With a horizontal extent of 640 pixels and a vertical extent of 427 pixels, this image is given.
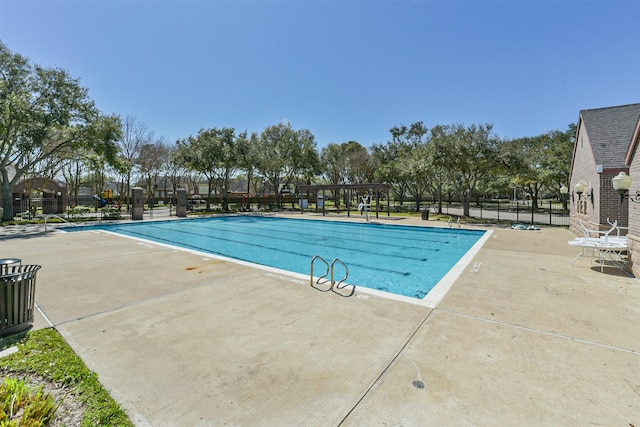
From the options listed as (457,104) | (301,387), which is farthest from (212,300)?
(457,104)

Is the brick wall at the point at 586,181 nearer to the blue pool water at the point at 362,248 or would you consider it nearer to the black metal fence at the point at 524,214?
the black metal fence at the point at 524,214

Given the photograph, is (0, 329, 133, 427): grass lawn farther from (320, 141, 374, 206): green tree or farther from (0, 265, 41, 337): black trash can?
(320, 141, 374, 206): green tree

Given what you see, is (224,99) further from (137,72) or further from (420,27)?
(420,27)

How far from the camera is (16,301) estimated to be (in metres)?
3.75

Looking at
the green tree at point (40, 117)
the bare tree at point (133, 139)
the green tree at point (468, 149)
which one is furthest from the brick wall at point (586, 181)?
the bare tree at point (133, 139)

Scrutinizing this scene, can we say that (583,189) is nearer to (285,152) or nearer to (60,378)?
(60,378)

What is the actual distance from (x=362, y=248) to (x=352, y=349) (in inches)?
351

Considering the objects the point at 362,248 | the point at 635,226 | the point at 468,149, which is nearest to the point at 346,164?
the point at 468,149

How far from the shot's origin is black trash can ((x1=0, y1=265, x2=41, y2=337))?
3.65m

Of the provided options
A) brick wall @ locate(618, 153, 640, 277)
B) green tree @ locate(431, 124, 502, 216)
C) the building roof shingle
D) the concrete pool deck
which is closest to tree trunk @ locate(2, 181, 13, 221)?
the concrete pool deck

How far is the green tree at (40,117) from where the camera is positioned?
645 inches

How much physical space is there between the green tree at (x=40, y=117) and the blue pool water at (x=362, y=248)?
19.0ft

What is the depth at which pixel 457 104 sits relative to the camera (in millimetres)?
25125

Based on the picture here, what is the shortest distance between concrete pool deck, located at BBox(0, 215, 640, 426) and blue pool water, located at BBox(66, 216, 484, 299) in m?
1.96
